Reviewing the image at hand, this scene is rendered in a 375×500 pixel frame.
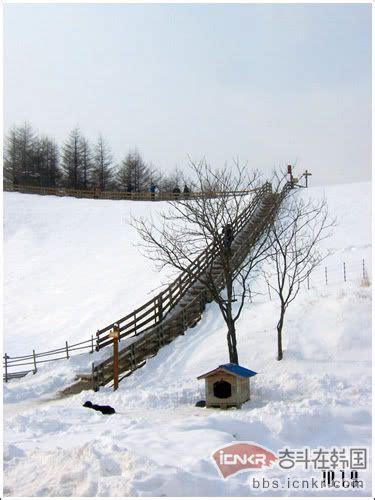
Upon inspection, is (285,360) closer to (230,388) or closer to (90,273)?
(230,388)

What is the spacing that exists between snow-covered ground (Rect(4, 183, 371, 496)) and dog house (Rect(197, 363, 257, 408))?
31cm

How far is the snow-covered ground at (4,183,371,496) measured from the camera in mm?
8359

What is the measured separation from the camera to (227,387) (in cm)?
1402

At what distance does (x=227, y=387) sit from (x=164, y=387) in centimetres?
284

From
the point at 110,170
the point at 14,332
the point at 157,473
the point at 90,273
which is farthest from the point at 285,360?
the point at 110,170

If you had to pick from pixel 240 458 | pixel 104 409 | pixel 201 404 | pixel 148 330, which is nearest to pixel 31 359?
pixel 148 330

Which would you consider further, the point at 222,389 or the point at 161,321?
the point at 161,321

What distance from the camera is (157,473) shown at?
7977 mm

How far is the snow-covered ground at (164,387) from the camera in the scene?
8359mm

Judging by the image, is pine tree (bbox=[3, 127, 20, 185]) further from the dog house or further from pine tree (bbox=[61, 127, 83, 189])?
the dog house

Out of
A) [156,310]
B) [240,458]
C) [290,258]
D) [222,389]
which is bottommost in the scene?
[222,389]

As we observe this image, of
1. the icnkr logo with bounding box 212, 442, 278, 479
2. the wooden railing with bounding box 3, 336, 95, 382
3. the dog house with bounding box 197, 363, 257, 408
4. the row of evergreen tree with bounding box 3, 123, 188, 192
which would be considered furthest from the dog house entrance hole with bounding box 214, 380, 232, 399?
the row of evergreen tree with bounding box 3, 123, 188, 192

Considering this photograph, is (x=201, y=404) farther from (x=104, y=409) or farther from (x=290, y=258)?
(x=290, y=258)

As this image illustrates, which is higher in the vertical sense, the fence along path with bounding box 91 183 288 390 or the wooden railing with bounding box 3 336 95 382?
the fence along path with bounding box 91 183 288 390
